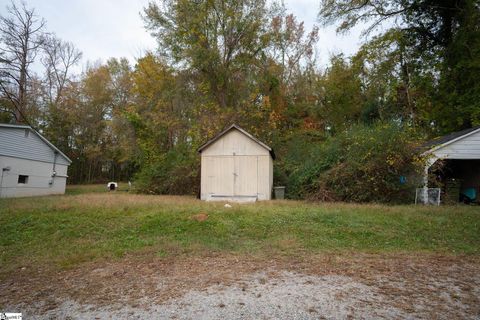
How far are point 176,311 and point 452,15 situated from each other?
22052 mm

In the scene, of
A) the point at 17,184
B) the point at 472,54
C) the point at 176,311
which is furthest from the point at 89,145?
the point at 472,54

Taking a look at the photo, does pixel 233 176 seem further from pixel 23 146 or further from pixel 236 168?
pixel 23 146

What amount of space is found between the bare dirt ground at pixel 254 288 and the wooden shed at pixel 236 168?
7700 mm

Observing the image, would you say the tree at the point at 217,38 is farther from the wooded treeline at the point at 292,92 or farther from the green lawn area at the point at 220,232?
the green lawn area at the point at 220,232

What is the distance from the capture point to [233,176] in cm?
1312

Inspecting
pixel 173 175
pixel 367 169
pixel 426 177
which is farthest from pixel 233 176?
pixel 426 177

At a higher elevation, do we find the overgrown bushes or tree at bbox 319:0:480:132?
tree at bbox 319:0:480:132

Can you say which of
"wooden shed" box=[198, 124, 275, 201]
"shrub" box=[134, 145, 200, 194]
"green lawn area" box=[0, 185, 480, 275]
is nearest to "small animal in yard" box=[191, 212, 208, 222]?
"green lawn area" box=[0, 185, 480, 275]

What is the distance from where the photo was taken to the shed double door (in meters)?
13.0

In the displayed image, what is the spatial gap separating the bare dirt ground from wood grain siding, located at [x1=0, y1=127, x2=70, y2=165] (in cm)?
1371

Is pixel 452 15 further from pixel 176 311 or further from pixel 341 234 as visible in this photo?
pixel 176 311

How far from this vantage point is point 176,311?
3.07m

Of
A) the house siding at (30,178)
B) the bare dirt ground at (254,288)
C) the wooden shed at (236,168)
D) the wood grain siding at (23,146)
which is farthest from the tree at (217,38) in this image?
the bare dirt ground at (254,288)

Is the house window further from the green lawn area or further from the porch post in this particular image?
the porch post
